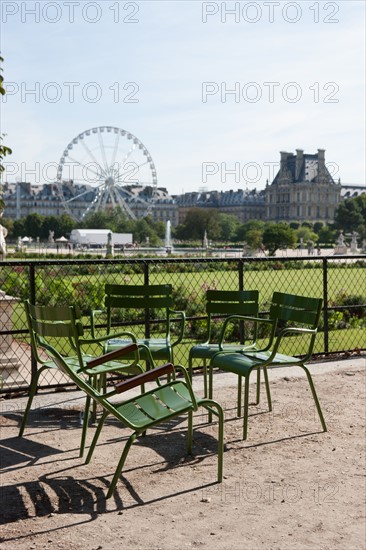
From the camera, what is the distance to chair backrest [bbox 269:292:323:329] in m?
4.66

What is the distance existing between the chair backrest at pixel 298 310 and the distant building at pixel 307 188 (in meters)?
111

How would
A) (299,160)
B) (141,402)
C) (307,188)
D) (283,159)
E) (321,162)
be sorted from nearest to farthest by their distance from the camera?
(141,402) < (307,188) < (299,160) < (321,162) < (283,159)

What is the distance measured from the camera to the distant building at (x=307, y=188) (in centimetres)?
11444

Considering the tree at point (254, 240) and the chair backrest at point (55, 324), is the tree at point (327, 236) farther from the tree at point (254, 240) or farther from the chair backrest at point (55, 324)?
the chair backrest at point (55, 324)

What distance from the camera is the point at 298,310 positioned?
15.6ft

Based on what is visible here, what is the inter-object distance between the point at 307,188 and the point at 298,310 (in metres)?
111

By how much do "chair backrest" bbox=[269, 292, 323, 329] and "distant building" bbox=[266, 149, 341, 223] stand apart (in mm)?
110703

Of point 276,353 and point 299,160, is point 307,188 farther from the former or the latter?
point 276,353

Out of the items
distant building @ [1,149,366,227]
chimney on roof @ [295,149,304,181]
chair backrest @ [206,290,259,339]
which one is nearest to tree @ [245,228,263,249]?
distant building @ [1,149,366,227]

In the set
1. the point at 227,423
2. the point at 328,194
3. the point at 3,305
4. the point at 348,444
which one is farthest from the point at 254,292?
the point at 328,194

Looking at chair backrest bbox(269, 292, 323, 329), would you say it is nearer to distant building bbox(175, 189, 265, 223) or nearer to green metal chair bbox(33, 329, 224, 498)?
green metal chair bbox(33, 329, 224, 498)

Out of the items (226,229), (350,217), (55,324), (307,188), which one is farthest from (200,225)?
(55,324)

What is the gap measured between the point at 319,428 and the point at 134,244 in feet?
205

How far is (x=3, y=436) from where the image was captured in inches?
182
